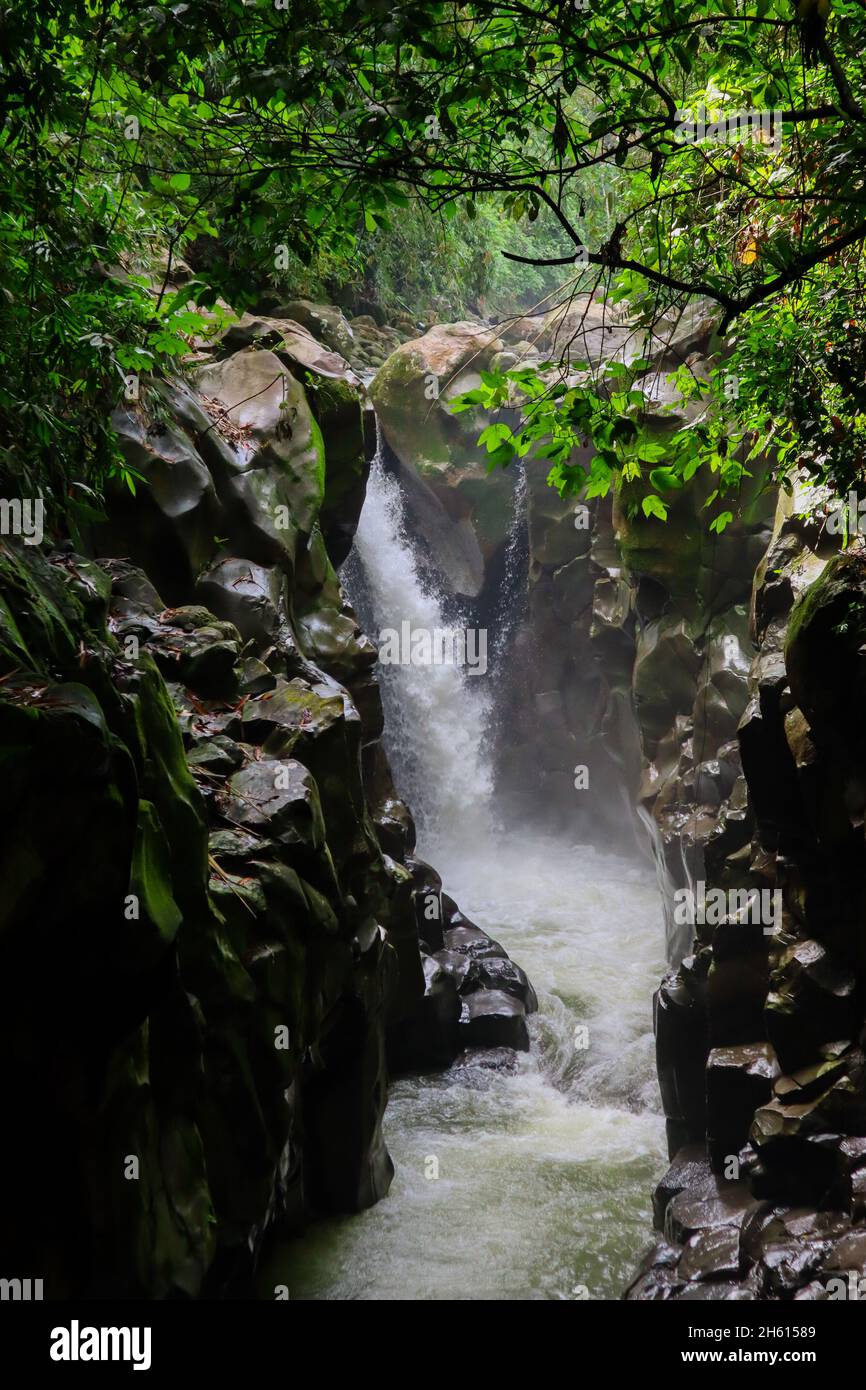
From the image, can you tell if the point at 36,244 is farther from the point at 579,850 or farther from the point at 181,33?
the point at 579,850

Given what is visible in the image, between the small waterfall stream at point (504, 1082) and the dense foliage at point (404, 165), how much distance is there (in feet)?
20.9

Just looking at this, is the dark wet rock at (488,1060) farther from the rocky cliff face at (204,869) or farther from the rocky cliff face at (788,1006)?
the rocky cliff face at (788,1006)

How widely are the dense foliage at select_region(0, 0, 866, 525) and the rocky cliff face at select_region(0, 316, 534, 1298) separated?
4.28 feet

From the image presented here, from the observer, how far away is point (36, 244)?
4578mm

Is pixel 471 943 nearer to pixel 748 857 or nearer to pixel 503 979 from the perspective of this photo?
pixel 503 979

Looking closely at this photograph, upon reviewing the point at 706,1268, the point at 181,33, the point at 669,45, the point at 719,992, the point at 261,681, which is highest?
the point at 669,45

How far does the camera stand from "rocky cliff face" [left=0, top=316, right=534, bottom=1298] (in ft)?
12.0

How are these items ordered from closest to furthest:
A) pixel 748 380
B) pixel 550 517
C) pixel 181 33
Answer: pixel 181 33 → pixel 748 380 → pixel 550 517

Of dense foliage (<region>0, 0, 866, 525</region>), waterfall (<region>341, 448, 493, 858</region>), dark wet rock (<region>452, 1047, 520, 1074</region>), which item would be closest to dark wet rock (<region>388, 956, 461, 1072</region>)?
dark wet rock (<region>452, 1047, 520, 1074</region>)

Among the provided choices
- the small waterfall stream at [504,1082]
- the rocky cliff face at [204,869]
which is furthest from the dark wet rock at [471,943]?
the rocky cliff face at [204,869]

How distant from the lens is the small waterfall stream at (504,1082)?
7793 millimetres

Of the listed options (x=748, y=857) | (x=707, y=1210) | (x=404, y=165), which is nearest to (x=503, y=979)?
(x=748, y=857)

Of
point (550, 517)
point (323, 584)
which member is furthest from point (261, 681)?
point (550, 517)
